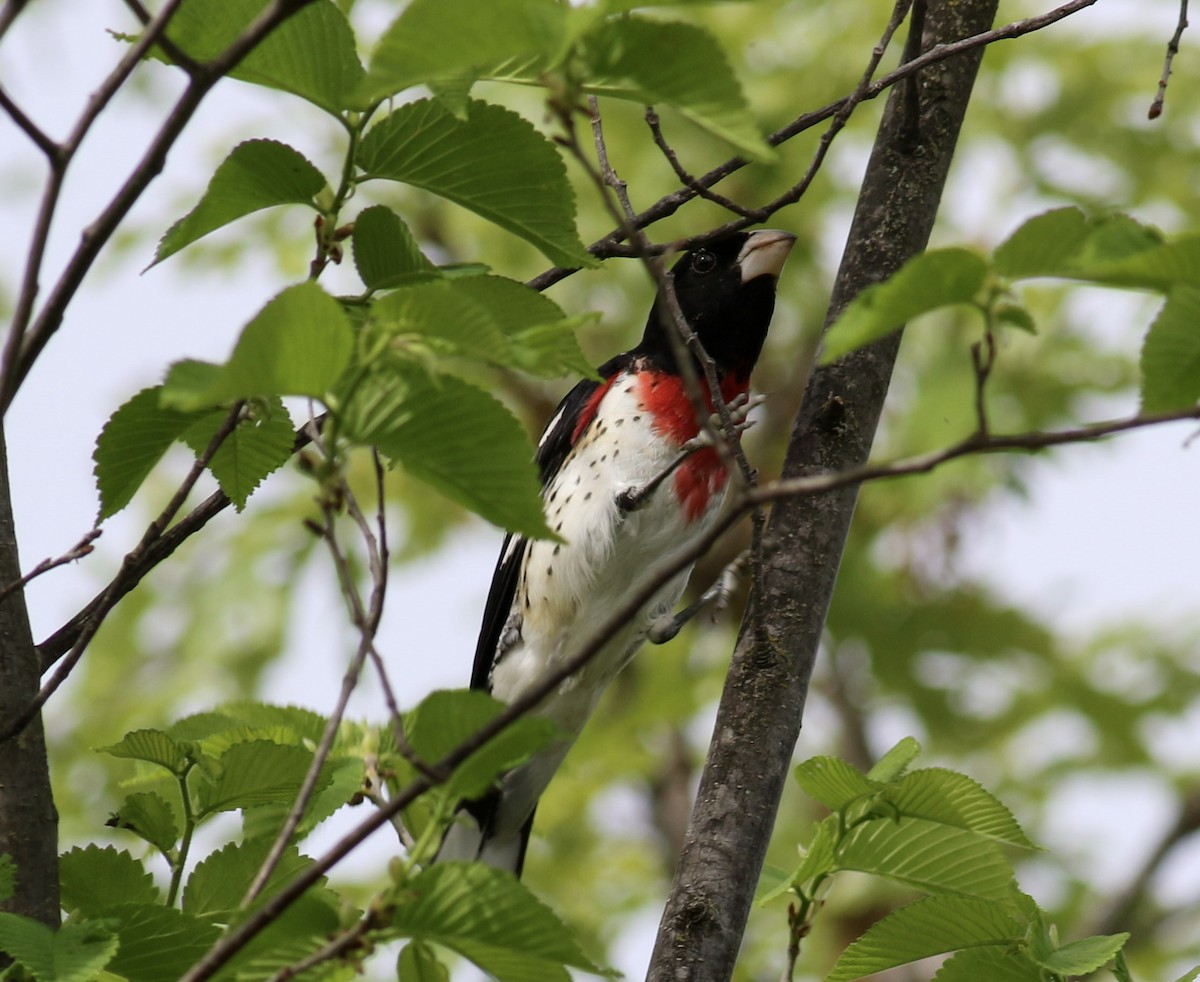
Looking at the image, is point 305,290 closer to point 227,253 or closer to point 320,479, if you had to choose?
point 320,479

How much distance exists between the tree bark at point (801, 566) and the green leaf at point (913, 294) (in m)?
1.31

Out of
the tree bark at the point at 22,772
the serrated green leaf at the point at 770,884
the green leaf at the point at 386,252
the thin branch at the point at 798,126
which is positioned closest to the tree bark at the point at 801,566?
the serrated green leaf at the point at 770,884

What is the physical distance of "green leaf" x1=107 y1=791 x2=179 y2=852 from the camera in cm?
193

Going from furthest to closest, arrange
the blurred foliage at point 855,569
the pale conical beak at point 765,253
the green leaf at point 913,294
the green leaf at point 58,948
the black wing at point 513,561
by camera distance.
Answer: the blurred foliage at point 855,569 → the pale conical beak at point 765,253 → the black wing at point 513,561 → the green leaf at point 58,948 → the green leaf at point 913,294

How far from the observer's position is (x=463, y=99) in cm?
165

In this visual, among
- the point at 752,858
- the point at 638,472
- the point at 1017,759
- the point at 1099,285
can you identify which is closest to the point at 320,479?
the point at 1099,285

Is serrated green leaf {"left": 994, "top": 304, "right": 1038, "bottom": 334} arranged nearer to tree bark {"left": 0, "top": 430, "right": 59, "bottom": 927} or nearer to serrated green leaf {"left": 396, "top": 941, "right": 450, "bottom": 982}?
serrated green leaf {"left": 396, "top": 941, "right": 450, "bottom": 982}

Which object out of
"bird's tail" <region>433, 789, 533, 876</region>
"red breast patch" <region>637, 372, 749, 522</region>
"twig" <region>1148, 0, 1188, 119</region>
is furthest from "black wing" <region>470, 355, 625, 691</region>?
"twig" <region>1148, 0, 1188, 119</region>

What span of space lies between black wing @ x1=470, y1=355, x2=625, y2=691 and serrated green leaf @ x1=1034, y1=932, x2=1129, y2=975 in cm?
263

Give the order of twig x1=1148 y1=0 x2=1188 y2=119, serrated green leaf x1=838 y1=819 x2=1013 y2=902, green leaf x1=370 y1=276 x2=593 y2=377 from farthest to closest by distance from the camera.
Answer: twig x1=1148 y1=0 x2=1188 y2=119 → serrated green leaf x1=838 y1=819 x2=1013 y2=902 → green leaf x1=370 y1=276 x2=593 y2=377

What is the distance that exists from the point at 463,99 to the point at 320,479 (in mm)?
478

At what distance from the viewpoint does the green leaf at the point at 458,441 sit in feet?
4.80

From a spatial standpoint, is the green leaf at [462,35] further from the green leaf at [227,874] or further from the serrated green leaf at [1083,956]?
the serrated green leaf at [1083,956]

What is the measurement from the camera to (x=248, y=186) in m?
1.79
